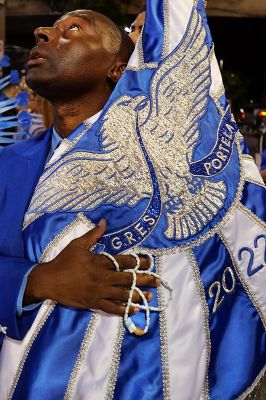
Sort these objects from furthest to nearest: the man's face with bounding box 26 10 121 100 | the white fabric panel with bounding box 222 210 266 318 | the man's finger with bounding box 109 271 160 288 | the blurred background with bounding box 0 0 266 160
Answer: the blurred background with bounding box 0 0 266 160 → the man's face with bounding box 26 10 121 100 → the white fabric panel with bounding box 222 210 266 318 → the man's finger with bounding box 109 271 160 288

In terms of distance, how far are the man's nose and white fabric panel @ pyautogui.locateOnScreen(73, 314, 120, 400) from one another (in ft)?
1.86

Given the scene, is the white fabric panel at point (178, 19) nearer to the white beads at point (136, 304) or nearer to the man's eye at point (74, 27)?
the man's eye at point (74, 27)

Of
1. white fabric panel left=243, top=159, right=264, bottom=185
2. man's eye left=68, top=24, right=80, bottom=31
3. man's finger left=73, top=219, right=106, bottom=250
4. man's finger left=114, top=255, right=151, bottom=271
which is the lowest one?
man's finger left=114, top=255, right=151, bottom=271

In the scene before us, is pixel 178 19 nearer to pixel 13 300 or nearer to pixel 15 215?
pixel 15 215

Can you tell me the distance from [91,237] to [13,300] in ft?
0.57

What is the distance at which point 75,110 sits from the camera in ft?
4.08

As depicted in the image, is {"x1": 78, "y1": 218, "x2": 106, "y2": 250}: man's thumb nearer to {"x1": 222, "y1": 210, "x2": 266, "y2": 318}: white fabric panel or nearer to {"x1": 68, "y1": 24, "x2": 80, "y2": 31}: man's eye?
{"x1": 222, "y1": 210, "x2": 266, "y2": 318}: white fabric panel

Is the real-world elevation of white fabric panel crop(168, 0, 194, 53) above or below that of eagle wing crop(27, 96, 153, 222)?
above

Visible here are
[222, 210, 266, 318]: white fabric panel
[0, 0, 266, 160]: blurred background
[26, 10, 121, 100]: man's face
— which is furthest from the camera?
[0, 0, 266, 160]: blurred background

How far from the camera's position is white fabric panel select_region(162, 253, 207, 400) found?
1035 millimetres

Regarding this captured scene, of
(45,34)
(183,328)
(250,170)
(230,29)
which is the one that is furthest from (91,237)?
(230,29)

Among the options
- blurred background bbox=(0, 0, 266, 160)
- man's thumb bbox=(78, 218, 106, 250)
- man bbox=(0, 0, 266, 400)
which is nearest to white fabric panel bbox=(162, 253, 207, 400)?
man bbox=(0, 0, 266, 400)

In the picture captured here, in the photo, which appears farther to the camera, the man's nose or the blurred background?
the blurred background

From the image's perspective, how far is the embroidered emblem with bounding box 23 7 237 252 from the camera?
1.04 metres
